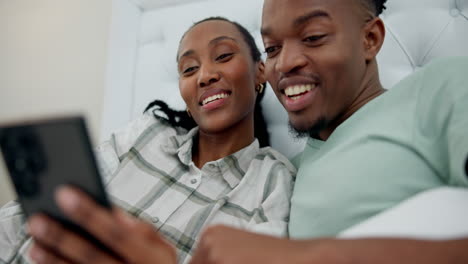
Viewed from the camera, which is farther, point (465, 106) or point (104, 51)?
point (104, 51)

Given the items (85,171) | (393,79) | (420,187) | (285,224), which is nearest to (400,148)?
(420,187)

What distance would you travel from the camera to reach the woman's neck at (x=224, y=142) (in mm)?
937

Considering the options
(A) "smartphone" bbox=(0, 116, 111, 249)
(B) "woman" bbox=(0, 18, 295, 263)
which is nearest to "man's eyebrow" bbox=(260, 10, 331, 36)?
(B) "woman" bbox=(0, 18, 295, 263)

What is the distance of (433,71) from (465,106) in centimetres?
12

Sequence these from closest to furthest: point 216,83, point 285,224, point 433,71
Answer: point 433,71 < point 285,224 < point 216,83

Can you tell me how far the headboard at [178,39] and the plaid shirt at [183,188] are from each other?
26 centimetres

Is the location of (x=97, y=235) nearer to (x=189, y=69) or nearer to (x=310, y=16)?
(x=310, y=16)

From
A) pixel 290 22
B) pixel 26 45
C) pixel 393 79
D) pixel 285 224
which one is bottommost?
pixel 285 224

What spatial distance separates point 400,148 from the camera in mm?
506

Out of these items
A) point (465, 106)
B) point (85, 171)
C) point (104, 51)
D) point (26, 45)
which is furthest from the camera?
point (26, 45)

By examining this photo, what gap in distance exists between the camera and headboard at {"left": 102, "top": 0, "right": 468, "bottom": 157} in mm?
968

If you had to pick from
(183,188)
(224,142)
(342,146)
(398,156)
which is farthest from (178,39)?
(398,156)

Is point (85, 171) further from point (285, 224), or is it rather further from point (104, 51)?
point (104, 51)

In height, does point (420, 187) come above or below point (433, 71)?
below
